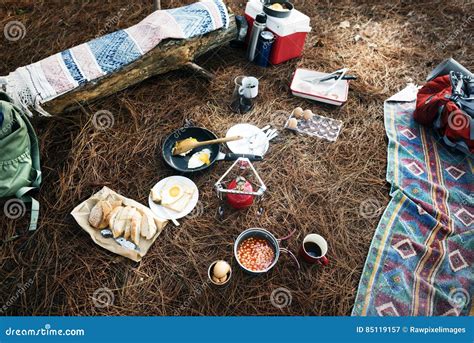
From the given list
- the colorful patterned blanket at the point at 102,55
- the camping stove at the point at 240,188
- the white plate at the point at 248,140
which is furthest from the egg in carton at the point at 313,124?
the colorful patterned blanket at the point at 102,55

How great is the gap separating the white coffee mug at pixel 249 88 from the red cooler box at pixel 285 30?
0.60 metres

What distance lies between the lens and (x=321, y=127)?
9.57 feet

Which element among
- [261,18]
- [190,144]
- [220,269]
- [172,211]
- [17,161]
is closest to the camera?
[220,269]

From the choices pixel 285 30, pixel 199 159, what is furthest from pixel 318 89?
pixel 199 159

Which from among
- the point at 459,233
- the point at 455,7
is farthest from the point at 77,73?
the point at 455,7

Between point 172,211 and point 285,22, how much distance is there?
2.13m

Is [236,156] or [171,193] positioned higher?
[236,156]

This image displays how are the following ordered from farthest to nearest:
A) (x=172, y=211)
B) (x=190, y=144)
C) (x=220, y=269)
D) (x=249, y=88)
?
1. (x=249, y=88)
2. (x=190, y=144)
3. (x=172, y=211)
4. (x=220, y=269)

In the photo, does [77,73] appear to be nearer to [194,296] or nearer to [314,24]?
[194,296]

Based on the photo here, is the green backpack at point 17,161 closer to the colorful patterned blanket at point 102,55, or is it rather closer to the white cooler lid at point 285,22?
the colorful patterned blanket at point 102,55

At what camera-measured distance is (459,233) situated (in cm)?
227

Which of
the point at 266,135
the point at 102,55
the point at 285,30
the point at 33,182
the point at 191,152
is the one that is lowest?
the point at 33,182

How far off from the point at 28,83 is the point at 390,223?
9.65 feet

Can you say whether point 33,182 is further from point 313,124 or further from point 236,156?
point 313,124
